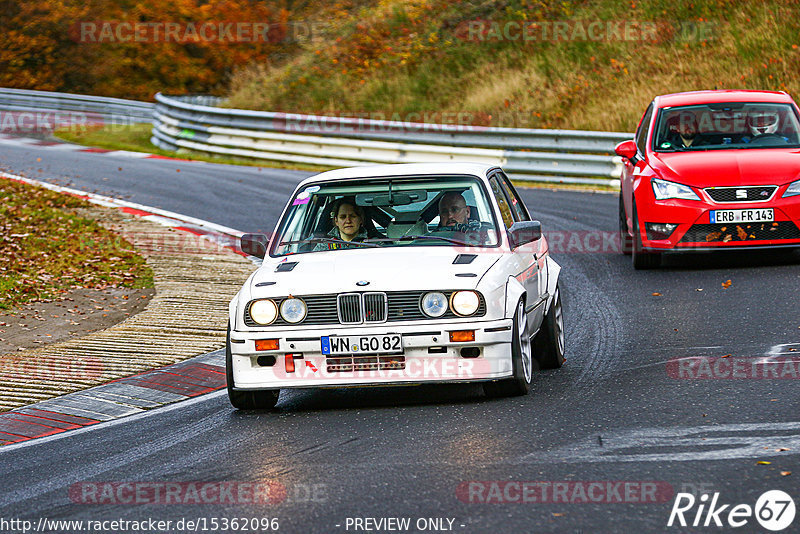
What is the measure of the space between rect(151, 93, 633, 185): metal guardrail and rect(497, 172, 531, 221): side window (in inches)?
469

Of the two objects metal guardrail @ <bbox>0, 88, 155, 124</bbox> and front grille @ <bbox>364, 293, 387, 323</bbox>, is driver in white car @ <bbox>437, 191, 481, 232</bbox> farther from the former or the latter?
metal guardrail @ <bbox>0, 88, 155, 124</bbox>

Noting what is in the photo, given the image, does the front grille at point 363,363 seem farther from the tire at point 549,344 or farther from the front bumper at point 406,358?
the tire at point 549,344

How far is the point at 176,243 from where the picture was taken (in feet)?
50.5

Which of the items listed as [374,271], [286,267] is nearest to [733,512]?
[374,271]

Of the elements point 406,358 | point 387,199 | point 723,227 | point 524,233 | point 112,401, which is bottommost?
point 112,401

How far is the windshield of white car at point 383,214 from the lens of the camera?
8.25 metres

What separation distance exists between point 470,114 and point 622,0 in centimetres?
675

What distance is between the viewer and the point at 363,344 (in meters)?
7.24

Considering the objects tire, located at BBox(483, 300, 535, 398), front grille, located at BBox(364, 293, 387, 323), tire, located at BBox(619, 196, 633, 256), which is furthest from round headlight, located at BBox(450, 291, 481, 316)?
tire, located at BBox(619, 196, 633, 256)

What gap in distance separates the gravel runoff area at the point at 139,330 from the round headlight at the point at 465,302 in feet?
10.2

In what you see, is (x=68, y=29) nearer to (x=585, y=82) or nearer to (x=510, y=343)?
(x=585, y=82)

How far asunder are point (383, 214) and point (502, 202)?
0.89 meters

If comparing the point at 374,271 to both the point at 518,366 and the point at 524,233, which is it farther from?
the point at 524,233

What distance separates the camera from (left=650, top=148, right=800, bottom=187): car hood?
1236 cm
